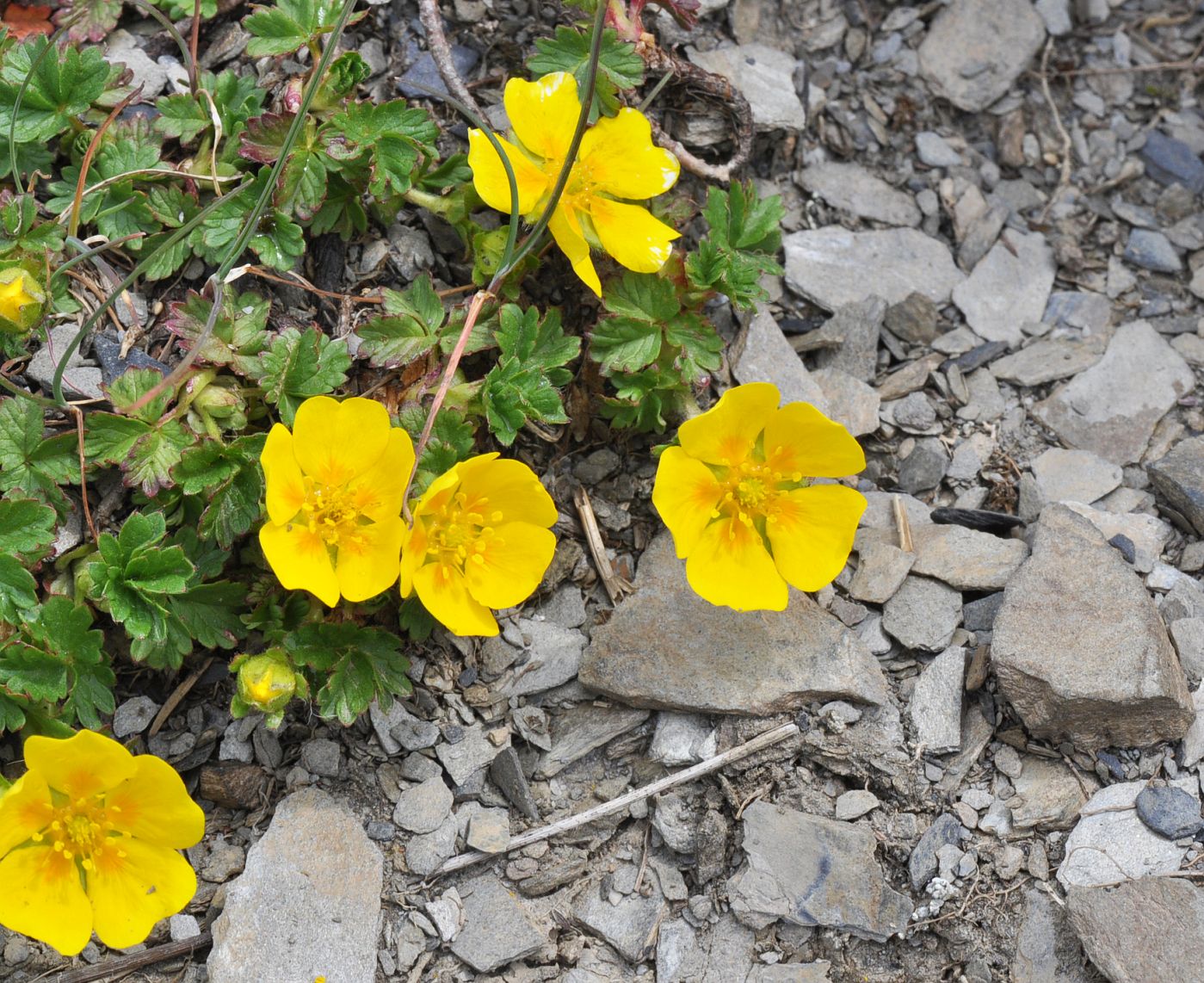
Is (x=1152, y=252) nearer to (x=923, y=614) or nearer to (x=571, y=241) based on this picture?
(x=923, y=614)

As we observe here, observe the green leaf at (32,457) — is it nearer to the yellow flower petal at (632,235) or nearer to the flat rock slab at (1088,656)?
the yellow flower petal at (632,235)

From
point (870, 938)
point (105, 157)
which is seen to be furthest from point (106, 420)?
point (870, 938)

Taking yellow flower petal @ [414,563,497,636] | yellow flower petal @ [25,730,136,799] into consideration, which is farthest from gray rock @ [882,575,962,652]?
yellow flower petal @ [25,730,136,799]

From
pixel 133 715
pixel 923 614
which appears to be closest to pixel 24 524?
pixel 133 715

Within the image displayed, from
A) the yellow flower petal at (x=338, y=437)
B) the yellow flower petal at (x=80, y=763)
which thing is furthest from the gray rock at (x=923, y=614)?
the yellow flower petal at (x=80, y=763)

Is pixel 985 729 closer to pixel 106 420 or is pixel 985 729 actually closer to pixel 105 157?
pixel 106 420

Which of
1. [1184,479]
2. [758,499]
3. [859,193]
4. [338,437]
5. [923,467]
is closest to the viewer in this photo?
[338,437]
